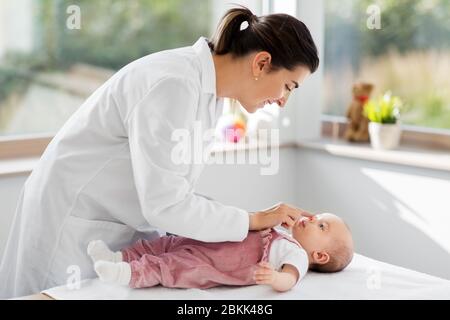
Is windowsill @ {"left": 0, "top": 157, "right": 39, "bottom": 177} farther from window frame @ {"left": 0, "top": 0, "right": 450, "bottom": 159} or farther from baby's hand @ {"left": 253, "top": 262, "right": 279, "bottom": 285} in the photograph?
window frame @ {"left": 0, "top": 0, "right": 450, "bottom": 159}

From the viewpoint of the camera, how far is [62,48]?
2.53 metres

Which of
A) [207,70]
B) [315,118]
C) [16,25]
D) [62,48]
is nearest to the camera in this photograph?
[207,70]

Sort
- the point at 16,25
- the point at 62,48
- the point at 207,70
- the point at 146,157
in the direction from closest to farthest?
the point at 146,157 < the point at 207,70 < the point at 16,25 < the point at 62,48

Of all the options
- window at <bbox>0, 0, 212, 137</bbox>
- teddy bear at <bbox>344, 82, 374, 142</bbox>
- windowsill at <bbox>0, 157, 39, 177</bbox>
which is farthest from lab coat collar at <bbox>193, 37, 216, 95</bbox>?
teddy bear at <bbox>344, 82, 374, 142</bbox>

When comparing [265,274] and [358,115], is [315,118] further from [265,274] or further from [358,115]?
[265,274]

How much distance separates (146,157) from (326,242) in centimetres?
57

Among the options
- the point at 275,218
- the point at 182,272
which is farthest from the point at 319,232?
the point at 182,272

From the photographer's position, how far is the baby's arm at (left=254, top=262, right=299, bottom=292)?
61.3 inches

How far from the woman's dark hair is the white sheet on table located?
534 millimetres

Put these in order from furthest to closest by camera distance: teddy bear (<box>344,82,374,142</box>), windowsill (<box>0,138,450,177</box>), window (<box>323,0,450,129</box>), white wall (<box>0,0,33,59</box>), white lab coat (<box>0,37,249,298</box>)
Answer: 1. teddy bear (<box>344,82,374,142</box>)
2. window (<box>323,0,450,129</box>)
3. white wall (<box>0,0,33,59</box>)
4. windowsill (<box>0,138,450,177</box>)
5. white lab coat (<box>0,37,249,298</box>)

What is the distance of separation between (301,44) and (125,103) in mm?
430

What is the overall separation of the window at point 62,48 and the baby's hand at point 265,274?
1263 millimetres

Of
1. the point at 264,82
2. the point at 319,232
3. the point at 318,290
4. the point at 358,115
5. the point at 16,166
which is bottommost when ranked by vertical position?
the point at 318,290
